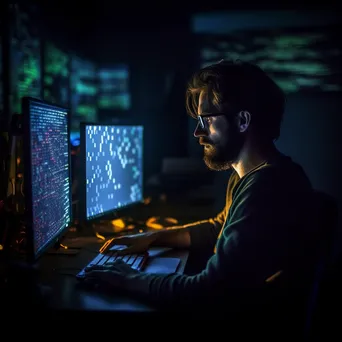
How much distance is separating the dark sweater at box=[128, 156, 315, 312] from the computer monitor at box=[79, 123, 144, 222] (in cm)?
67

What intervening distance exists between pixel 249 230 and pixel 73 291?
1.58 feet

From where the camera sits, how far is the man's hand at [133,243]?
1535 millimetres

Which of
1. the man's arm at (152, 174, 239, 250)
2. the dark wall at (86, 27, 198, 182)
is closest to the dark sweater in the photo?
the man's arm at (152, 174, 239, 250)

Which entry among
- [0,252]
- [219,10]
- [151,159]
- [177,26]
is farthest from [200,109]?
[177,26]

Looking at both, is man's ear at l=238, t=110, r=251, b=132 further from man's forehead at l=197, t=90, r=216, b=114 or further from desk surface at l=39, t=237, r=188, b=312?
desk surface at l=39, t=237, r=188, b=312

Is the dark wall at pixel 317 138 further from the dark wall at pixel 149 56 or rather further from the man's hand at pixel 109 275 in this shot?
the man's hand at pixel 109 275

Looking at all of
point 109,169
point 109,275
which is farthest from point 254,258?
point 109,169

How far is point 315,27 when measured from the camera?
3.94 metres

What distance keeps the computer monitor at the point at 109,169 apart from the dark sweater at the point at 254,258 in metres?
0.67

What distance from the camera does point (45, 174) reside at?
4.38ft

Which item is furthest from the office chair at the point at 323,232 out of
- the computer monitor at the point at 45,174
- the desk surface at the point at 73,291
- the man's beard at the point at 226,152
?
the computer monitor at the point at 45,174

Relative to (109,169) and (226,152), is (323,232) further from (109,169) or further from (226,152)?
(109,169)

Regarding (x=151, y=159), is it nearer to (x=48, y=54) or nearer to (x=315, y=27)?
(x=48, y=54)

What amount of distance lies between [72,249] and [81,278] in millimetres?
342
